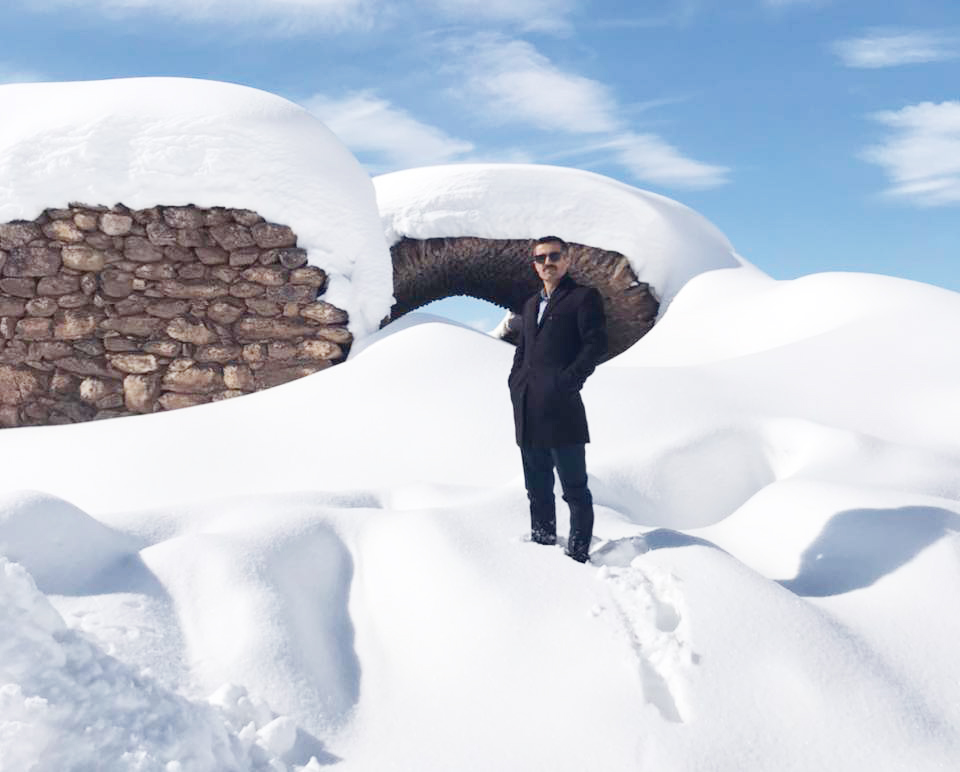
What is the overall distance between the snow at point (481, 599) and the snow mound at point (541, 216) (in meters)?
5.35

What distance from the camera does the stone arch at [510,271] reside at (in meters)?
9.58

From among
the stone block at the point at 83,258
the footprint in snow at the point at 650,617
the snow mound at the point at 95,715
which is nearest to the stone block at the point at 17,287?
the stone block at the point at 83,258

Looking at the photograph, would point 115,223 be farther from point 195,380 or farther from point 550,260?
point 550,260

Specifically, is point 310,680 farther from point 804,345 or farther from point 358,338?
point 804,345

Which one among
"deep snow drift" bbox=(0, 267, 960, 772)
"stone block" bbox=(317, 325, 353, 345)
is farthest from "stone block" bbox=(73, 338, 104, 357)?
"deep snow drift" bbox=(0, 267, 960, 772)

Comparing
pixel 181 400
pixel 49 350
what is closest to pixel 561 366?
pixel 181 400

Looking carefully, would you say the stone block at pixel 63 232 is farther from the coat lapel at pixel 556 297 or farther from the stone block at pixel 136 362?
the coat lapel at pixel 556 297

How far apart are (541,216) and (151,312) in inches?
198

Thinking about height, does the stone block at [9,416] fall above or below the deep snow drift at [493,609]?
below

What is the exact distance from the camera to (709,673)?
2012 mm

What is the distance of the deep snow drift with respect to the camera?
70.7 inches

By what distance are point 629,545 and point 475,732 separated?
998mm

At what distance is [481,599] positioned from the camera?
2268 mm

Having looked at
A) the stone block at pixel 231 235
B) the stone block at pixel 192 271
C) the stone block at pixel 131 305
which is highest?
the stone block at pixel 231 235
